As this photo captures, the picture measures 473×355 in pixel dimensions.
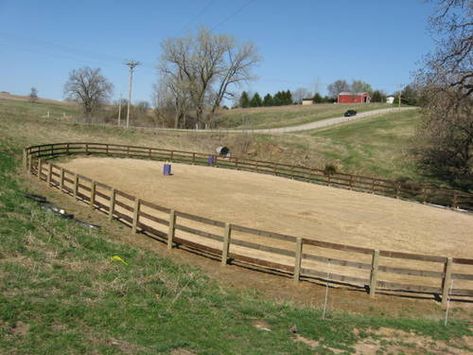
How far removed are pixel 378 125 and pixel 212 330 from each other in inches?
2430

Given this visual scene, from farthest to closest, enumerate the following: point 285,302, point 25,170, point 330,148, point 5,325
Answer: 1. point 330,148
2. point 25,170
3. point 285,302
4. point 5,325

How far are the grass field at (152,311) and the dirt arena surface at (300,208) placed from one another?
6.75 m

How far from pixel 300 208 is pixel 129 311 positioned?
53.9ft

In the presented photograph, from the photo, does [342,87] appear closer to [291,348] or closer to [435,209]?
[435,209]

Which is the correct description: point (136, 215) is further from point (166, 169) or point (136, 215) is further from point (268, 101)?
point (268, 101)

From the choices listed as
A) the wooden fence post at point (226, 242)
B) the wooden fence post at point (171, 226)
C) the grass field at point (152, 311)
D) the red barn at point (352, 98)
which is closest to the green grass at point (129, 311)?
the grass field at point (152, 311)

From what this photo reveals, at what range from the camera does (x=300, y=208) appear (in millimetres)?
23266

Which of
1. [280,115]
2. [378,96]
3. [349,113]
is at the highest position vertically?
[378,96]

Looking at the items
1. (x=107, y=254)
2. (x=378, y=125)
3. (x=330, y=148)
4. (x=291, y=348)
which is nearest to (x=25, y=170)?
(x=107, y=254)

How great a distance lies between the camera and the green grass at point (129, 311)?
6516 millimetres

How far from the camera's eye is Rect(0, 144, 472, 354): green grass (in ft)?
21.4

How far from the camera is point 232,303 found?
9.26 meters

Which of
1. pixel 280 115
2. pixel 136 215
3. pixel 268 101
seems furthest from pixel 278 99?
pixel 136 215

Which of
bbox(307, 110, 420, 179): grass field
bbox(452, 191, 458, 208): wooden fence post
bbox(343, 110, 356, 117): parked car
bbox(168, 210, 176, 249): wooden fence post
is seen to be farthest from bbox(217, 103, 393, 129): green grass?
bbox(168, 210, 176, 249): wooden fence post
